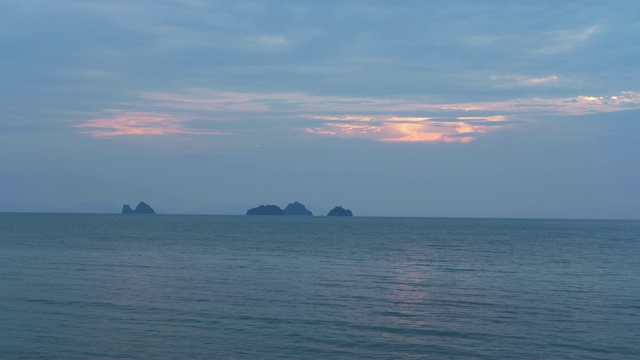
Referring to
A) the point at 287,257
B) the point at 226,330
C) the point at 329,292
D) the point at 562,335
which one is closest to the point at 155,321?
the point at 226,330

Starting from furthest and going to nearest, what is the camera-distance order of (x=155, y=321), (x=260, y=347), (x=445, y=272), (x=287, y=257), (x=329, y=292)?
(x=287, y=257), (x=445, y=272), (x=329, y=292), (x=155, y=321), (x=260, y=347)

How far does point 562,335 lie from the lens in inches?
1134

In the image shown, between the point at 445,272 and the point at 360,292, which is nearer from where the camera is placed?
the point at 360,292

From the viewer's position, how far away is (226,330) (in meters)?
29.0

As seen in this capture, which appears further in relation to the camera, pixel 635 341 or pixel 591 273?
pixel 591 273

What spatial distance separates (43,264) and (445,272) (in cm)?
3507

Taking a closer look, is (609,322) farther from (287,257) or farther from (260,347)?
(287,257)

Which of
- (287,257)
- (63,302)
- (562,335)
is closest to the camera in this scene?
(562,335)

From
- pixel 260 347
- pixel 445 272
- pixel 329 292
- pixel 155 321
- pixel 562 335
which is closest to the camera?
pixel 260 347

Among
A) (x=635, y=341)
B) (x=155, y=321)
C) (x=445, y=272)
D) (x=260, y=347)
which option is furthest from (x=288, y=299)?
(x=445, y=272)

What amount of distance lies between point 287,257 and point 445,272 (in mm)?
19888

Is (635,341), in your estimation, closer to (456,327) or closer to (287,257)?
(456,327)

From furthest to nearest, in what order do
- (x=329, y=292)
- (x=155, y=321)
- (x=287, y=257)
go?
(x=287, y=257) → (x=329, y=292) → (x=155, y=321)

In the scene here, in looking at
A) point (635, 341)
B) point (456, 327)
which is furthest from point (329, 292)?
point (635, 341)
